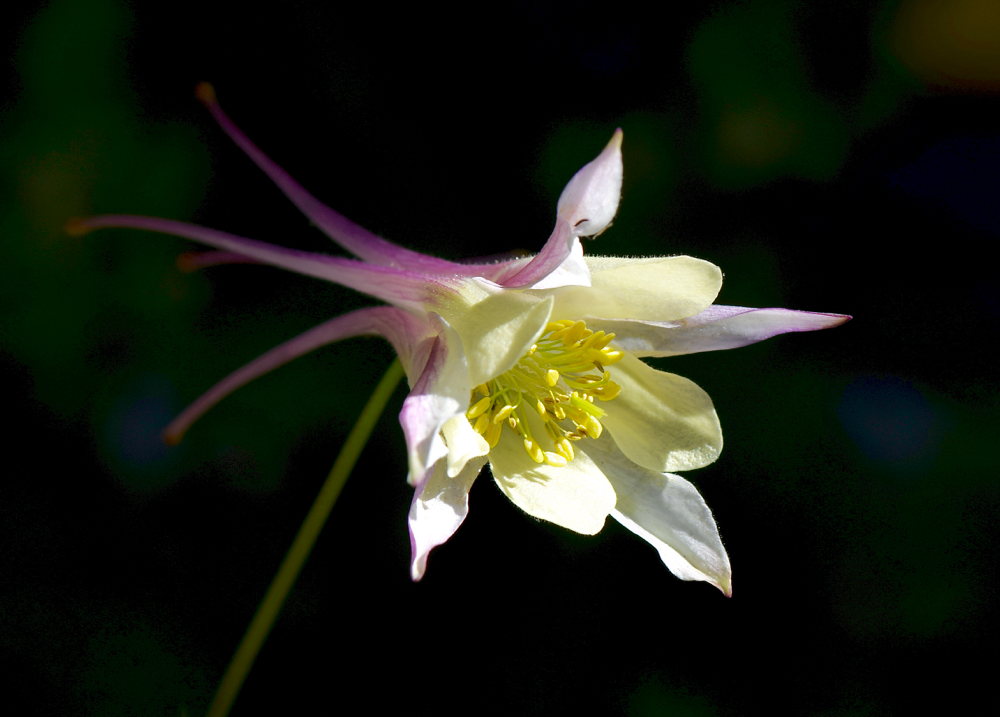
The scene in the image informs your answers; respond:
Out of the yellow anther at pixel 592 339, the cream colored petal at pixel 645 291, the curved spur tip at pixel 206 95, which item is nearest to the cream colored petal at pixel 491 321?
the cream colored petal at pixel 645 291

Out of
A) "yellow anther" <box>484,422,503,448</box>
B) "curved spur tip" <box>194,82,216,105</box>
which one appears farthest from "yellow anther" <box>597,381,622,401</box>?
"curved spur tip" <box>194,82,216,105</box>

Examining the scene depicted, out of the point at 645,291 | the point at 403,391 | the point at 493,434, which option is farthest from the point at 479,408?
the point at 403,391

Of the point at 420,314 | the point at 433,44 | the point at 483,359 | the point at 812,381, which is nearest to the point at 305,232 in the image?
the point at 433,44

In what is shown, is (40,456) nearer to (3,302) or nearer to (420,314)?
(3,302)

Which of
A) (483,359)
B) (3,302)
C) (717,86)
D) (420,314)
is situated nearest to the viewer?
(483,359)

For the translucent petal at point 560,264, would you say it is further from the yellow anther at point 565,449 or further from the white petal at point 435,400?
the yellow anther at point 565,449

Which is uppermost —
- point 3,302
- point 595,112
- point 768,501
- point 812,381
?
point 3,302

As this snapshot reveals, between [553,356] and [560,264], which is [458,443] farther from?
[553,356]
